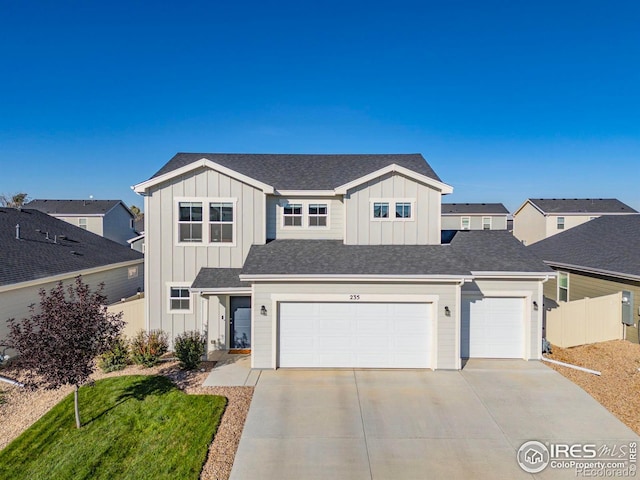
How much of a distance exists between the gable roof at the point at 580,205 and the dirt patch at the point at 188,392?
41.4 m

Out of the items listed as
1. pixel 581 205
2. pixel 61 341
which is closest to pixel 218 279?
pixel 61 341

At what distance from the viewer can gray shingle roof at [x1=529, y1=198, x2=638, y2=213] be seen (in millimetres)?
40219

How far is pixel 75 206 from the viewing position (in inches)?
1531

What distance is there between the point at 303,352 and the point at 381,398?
2.94 meters

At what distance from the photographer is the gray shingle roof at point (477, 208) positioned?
46312 millimetres

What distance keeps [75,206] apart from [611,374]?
1799 inches

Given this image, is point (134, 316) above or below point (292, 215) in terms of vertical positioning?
below

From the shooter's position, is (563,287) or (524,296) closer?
(524,296)

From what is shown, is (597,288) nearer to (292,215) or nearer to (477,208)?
(292,215)

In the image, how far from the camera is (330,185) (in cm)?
1419

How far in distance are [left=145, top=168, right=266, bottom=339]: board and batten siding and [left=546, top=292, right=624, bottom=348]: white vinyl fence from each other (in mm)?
11578

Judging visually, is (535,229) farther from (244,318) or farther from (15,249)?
(15,249)

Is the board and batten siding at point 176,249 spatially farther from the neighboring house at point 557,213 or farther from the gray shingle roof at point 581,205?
the gray shingle roof at point 581,205

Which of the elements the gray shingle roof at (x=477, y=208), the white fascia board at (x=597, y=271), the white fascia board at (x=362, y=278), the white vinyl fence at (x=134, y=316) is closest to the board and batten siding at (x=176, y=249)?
the white vinyl fence at (x=134, y=316)
